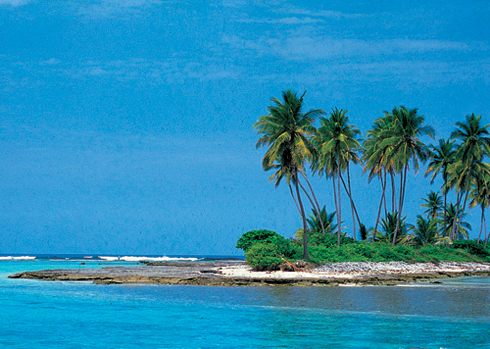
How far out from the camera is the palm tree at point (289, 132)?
1590 inches

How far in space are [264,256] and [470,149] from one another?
1173 inches

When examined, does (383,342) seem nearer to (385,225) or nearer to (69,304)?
(69,304)

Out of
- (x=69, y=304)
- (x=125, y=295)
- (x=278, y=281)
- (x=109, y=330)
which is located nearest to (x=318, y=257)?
(x=278, y=281)

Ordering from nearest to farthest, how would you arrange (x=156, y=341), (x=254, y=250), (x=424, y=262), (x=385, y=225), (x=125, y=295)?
(x=156, y=341)
(x=125, y=295)
(x=254, y=250)
(x=424, y=262)
(x=385, y=225)

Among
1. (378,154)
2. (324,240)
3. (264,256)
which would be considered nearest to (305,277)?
(264,256)

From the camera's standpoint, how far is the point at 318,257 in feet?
136

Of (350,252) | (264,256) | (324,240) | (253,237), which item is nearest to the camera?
(264,256)

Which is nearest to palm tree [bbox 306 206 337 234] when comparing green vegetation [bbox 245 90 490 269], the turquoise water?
green vegetation [bbox 245 90 490 269]

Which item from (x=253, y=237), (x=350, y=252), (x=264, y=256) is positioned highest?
(x=253, y=237)

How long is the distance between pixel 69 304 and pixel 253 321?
9.89m

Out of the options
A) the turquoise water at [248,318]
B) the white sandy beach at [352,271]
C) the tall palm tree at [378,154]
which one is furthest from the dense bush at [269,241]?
the tall palm tree at [378,154]

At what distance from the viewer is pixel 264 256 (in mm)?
38469

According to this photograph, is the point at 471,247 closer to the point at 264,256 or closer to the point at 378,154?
the point at 378,154

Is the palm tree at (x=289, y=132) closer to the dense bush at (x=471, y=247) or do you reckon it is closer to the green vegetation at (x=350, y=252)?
the green vegetation at (x=350, y=252)
